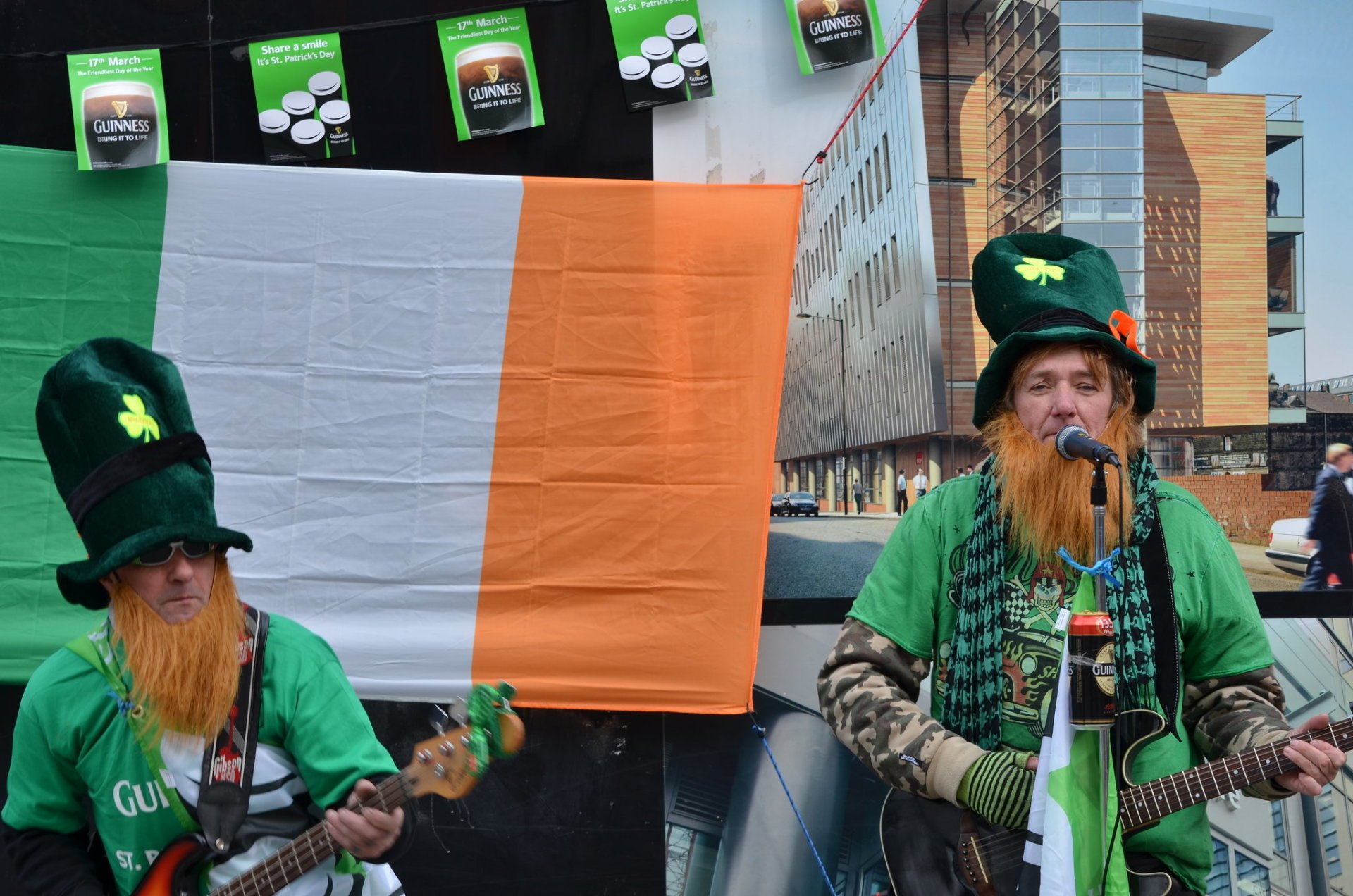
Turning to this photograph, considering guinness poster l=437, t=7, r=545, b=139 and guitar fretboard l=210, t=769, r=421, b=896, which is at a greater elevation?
guinness poster l=437, t=7, r=545, b=139

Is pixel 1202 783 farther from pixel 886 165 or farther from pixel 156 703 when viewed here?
pixel 886 165

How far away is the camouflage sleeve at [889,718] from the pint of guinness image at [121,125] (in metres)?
2.82

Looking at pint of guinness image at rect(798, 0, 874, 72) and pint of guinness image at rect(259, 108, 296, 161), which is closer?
pint of guinness image at rect(798, 0, 874, 72)

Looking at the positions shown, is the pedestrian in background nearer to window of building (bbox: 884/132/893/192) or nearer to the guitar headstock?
window of building (bbox: 884/132/893/192)

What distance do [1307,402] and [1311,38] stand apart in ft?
3.95

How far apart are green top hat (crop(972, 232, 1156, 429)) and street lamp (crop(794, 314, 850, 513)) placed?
1479mm

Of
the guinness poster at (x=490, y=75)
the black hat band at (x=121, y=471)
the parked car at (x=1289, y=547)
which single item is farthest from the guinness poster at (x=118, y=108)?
the parked car at (x=1289, y=547)

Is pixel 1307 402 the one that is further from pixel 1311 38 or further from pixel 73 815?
pixel 73 815

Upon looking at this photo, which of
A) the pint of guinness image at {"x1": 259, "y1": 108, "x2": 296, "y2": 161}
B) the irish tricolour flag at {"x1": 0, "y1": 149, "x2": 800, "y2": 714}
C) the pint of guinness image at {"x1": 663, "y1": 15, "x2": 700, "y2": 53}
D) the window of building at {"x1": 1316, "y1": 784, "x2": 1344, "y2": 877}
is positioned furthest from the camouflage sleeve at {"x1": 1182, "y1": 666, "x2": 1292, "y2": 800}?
the pint of guinness image at {"x1": 259, "y1": 108, "x2": 296, "y2": 161}

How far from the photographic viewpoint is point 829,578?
4000mm

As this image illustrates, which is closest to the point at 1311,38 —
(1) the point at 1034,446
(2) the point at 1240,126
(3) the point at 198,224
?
(2) the point at 1240,126

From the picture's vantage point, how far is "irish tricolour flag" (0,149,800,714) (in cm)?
377

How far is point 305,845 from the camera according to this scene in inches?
92.4

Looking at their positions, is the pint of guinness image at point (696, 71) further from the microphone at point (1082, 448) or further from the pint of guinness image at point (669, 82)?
the microphone at point (1082, 448)
